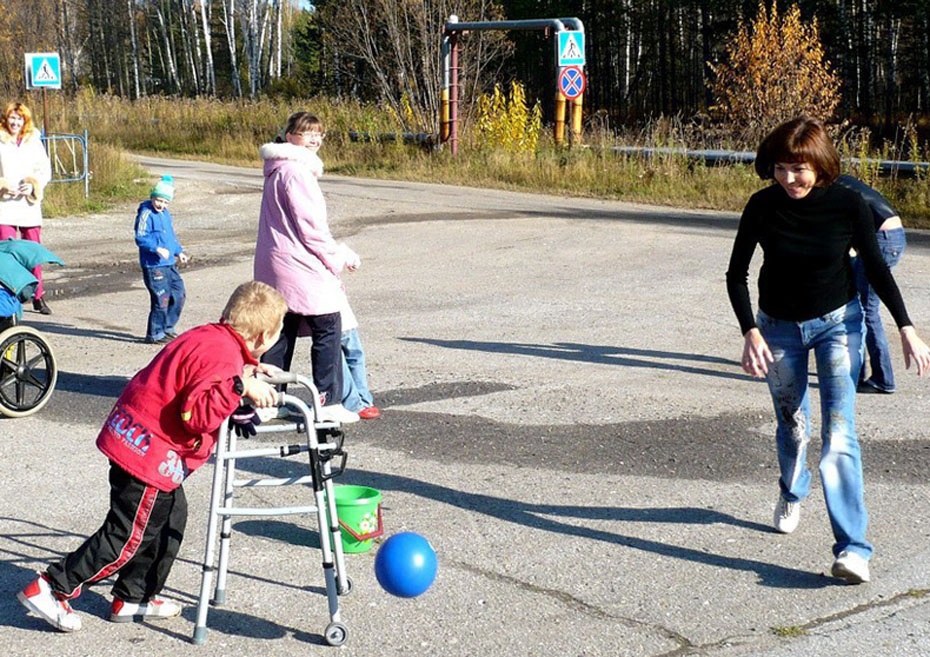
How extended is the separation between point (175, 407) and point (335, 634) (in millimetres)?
1030

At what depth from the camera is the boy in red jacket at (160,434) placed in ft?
15.6

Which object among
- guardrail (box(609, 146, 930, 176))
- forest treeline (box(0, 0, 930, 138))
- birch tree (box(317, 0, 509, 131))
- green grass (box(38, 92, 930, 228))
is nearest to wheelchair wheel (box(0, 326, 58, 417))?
green grass (box(38, 92, 930, 228))

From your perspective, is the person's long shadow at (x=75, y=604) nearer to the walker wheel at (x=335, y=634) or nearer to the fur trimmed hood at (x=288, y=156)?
the walker wheel at (x=335, y=634)

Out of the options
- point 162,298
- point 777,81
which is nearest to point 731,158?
point 777,81

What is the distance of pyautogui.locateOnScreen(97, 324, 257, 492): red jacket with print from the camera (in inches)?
185

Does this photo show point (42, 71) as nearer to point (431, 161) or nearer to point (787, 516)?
point (431, 161)

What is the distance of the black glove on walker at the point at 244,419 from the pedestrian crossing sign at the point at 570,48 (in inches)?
922

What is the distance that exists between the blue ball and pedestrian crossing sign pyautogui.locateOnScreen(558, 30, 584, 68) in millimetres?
23528

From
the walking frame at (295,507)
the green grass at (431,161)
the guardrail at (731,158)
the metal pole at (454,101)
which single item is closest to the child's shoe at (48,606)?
the walking frame at (295,507)

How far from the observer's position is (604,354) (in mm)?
10516

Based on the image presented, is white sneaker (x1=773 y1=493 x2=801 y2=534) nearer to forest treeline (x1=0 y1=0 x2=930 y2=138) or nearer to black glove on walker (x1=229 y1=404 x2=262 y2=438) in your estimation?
black glove on walker (x1=229 y1=404 x2=262 y2=438)

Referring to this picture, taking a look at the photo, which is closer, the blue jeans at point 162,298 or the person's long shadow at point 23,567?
the person's long shadow at point 23,567

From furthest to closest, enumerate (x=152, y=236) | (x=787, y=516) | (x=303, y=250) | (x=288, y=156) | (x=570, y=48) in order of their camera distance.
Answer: (x=570, y=48)
(x=152, y=236)
(x=303, y=250)
(x=288, y=156)
(x=787, y=516)

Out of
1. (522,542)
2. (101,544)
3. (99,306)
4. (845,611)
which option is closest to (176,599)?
(101,544)
